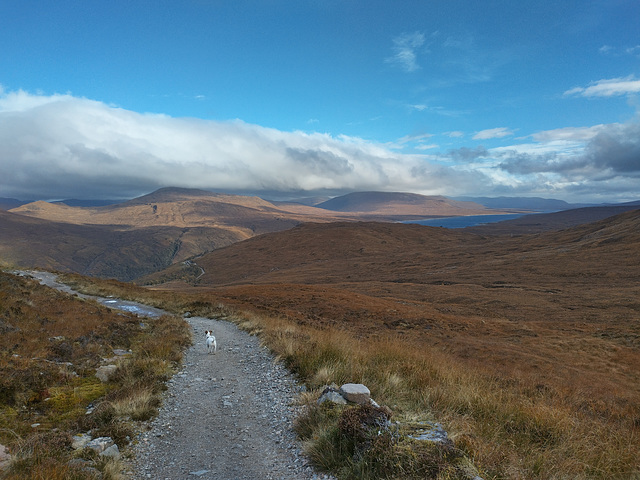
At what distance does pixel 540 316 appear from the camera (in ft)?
107

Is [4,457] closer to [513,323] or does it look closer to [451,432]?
[451,432]

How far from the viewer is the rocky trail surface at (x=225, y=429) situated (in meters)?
4.84

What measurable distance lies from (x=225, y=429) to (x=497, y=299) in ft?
137

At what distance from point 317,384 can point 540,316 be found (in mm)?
33501

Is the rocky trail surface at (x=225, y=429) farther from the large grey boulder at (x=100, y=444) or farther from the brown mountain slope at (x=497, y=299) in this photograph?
the brown mountain slope at (x=497, y=299)

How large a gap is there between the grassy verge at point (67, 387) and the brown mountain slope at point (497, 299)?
1235 centimetres

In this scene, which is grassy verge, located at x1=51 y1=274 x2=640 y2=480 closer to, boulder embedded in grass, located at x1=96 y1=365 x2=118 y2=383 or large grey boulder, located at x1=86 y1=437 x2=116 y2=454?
Result: large grey boulder, located at x1=86 y1=437 x2=116 y2=454

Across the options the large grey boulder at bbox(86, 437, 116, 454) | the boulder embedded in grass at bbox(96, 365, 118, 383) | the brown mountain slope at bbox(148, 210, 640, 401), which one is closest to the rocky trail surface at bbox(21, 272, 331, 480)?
the large grey boulder at bbox(86, 437, 116, 454)

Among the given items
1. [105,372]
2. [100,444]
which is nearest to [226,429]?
[100,444]

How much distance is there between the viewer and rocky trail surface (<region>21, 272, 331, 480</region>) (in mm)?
4836

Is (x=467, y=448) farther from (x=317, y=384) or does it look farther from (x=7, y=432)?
(x=7, y=432)

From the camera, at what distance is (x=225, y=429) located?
615 cm

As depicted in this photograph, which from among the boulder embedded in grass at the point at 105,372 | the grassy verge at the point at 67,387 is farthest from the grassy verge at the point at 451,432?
the boulder embedded in grass at the point at 105,372

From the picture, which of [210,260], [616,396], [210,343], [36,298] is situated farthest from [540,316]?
[210,260]
